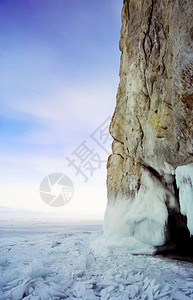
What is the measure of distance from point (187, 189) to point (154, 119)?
3.02 metres

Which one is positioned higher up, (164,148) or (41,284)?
(164,148)

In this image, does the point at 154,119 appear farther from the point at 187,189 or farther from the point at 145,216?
the point at 145,216

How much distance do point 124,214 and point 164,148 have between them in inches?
187

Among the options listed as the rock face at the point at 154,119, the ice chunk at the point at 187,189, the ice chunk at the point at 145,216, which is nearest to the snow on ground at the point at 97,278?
the ice chunk at the point at 145,216

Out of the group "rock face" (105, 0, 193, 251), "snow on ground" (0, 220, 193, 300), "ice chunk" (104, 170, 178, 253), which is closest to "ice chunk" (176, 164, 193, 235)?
"rock face" (105, 0, 193, 251)

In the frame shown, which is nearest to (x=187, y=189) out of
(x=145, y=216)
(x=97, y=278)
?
(x=145, y=216)

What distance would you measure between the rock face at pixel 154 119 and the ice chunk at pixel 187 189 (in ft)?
1.08

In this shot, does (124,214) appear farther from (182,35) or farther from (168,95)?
(182,35)

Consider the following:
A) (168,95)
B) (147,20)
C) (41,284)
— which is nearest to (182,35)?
(168,95)

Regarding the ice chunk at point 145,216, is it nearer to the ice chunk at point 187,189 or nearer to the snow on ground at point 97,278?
the snow on ground at point 97,278

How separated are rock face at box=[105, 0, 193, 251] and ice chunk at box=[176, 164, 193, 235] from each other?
1.08 feet

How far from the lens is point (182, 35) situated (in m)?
4.79

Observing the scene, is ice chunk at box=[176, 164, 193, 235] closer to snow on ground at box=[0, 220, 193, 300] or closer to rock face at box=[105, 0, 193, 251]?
rock face at box=[105, 0, 193, 251]

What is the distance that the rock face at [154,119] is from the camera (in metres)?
5.18
